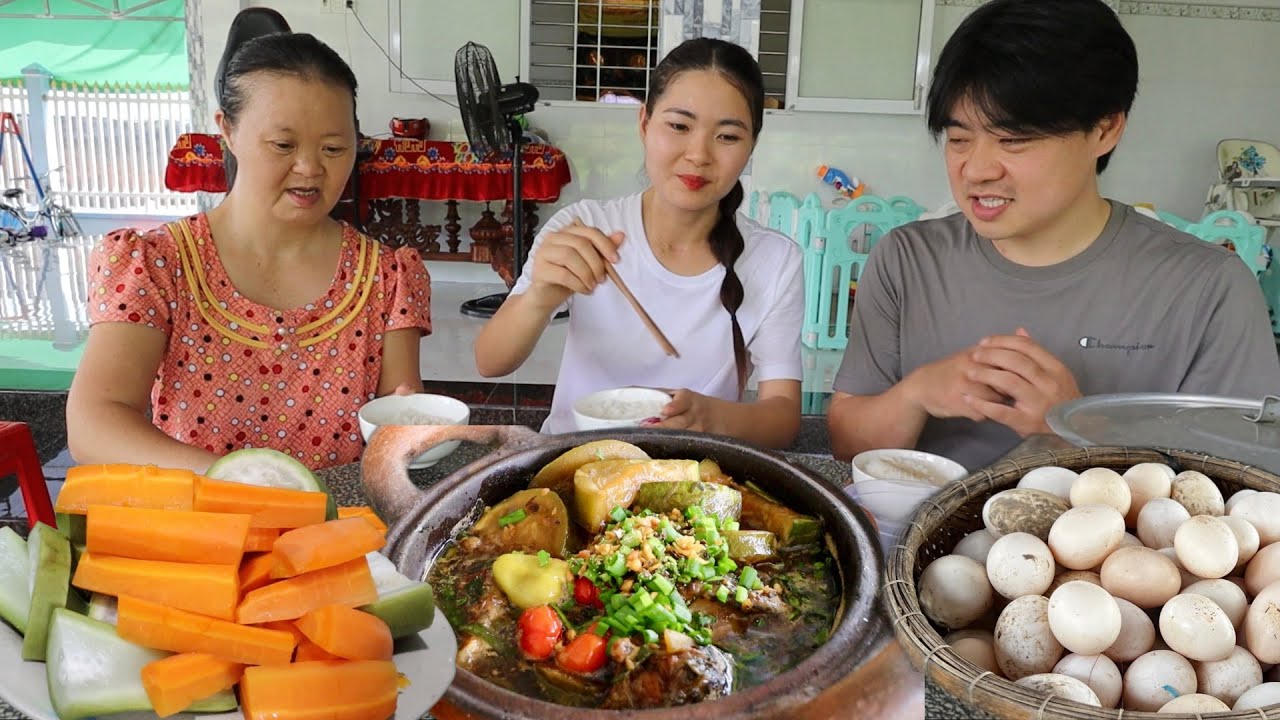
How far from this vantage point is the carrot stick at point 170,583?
2.27 ft

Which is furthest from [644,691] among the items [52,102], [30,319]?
[52,102]

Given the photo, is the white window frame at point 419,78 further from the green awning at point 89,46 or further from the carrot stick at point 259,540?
the carrot stick at point 259,540

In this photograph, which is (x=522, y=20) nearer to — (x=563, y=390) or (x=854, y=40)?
(x=854, y=40)

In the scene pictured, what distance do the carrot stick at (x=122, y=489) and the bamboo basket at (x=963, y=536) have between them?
0.66m

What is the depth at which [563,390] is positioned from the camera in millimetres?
2158

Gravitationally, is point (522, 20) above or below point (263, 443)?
above

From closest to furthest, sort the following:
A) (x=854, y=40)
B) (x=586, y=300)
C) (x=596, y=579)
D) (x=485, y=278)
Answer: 1. (x=596, y=579)
2. (x=586, y=300)
3. (x=854, y=40)
4. (x=485, y=278)

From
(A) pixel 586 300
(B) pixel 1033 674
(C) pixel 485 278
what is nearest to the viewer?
(B) pixel 1033 674

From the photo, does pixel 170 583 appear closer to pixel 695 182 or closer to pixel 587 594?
pixel 587 594

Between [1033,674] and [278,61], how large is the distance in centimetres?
162

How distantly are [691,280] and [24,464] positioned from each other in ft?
5.50

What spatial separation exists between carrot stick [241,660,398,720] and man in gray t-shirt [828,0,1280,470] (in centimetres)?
105

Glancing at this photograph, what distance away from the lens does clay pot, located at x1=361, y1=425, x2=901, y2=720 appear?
0.72 metres

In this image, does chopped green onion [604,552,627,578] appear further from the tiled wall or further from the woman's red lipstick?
the tiled wall
